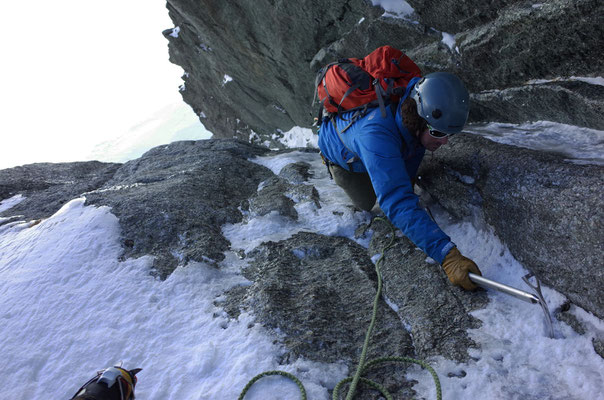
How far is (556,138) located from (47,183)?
11.2 metres

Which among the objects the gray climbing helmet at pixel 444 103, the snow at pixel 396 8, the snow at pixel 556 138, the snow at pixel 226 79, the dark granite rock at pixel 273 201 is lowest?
the snow at pixel 556 138

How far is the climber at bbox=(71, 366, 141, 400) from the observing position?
2.66 m

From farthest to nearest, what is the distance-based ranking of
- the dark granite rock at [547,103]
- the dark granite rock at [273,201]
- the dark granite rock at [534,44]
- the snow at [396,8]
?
the snow at [396,8]
the dark granite rock at [273,201]
the dark granite rock at [547,103]
the dark granite rock at [534,44]

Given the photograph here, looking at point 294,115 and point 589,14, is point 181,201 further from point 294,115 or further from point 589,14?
point 294,115

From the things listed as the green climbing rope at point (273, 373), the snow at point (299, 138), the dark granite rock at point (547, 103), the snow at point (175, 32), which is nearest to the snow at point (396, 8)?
the dark granite rock at point (547, 103)

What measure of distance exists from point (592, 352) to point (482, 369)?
0.82 meters

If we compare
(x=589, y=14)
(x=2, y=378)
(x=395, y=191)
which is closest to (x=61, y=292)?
(x=2, y=378)

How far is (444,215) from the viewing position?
468cm

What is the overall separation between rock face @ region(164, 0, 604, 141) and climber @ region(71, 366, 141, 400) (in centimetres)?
560

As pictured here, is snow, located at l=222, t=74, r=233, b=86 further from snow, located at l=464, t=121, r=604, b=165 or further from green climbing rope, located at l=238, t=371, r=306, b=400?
green climbing rope, located at l=238, t=371, r=306, b=400

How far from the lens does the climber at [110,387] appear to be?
2664 millimetres

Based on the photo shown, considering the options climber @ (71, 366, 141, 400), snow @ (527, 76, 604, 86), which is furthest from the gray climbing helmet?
climber @ (71, 366, 141, 400)

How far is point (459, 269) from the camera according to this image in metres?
3.31

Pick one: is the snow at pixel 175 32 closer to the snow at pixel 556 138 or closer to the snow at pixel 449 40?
the snow at pixel 449 40
